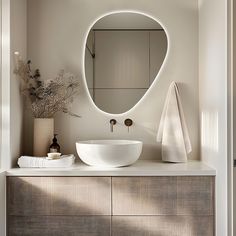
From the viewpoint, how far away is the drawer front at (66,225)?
6.91ft

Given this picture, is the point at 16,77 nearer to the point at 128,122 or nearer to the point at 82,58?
the point at 82,58

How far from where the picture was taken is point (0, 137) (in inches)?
86.2

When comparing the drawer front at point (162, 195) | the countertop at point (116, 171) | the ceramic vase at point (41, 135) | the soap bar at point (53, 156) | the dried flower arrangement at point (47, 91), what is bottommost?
the drawer front at point (162, 195)

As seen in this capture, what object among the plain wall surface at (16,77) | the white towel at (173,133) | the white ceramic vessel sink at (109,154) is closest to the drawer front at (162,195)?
the white ceramic vessel sink at (109,154)

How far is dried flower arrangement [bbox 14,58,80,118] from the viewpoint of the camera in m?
2.43

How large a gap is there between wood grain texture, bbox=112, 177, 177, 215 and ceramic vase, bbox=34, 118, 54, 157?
0.59m

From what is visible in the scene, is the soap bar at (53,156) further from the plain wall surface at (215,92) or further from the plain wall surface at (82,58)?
the plain wall surface at (215,92)

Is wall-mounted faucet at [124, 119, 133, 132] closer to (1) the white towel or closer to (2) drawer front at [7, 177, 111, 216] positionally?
(1) the white towel

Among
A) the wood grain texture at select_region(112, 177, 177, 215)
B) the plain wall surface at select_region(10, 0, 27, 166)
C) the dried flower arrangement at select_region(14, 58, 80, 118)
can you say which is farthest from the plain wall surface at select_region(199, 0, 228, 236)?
the plain wall surface at select_region(10, 0, 27, 166)

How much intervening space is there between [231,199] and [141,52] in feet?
3.90

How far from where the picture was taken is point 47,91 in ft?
7.93

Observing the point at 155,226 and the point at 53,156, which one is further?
the point at 53,156

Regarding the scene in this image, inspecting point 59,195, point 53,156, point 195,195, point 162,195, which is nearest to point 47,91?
point 53,156

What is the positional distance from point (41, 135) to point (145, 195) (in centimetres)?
81
